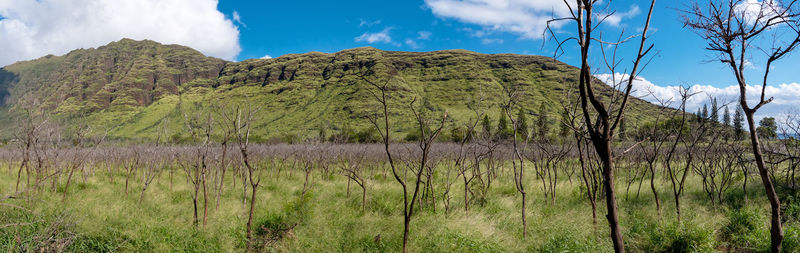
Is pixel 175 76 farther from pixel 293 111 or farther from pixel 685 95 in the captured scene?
pixel 685 95

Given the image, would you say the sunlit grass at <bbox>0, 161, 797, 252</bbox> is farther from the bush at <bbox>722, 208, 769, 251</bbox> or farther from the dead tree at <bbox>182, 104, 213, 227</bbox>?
the dead tree at <bbox>182, 104, 213, 227</bbox>

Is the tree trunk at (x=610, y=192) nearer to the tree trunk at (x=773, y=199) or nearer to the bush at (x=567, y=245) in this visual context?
the tree trunk at (x=773, y=199)

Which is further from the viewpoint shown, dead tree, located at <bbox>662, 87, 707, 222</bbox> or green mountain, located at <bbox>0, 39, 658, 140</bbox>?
green mountain, located at <bbox>0, 39, 658, 140</bbox>

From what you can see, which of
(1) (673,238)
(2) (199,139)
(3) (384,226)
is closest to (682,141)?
(1) (673,238)

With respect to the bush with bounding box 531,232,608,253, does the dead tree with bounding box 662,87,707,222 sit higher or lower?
higher

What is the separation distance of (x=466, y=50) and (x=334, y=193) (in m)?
156

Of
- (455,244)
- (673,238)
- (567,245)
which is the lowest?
(455,244)

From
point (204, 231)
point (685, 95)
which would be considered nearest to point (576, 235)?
point (685, 95)

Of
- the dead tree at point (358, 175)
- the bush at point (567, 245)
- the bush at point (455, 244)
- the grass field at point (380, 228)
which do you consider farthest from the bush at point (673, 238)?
the dead tree at point (358, 175)

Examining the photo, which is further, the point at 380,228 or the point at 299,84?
the point at 299,84

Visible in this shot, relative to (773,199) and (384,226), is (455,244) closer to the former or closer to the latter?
(384,226)

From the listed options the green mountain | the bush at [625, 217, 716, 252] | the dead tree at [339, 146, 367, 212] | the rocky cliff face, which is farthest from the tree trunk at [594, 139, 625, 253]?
the green mountain

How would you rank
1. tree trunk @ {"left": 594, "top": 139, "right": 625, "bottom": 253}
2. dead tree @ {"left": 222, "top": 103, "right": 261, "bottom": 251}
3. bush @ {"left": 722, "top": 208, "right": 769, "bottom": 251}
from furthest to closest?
bush @ {"left": 722, "top": 208, "right": 769, "bottom": 251}
dead tree @ {"left": 222, "top": 103, "right": 261, "bottom": 251}
tree trunk @ {"left": 594, "top": 139, "right": 625, "bottom": 253}

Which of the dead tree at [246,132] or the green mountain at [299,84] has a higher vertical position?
the green mountain at [299,84]
